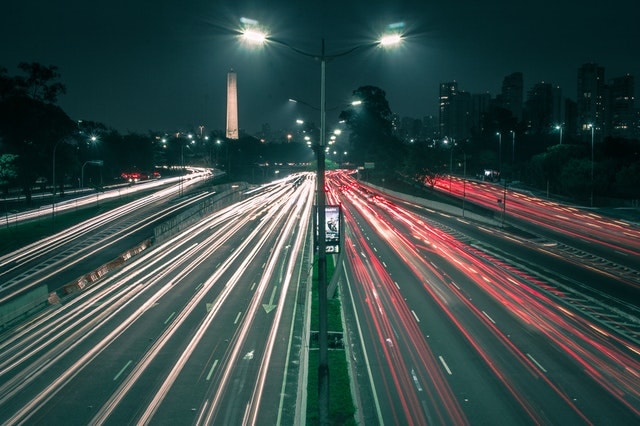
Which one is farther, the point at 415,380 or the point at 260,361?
the point at 260,361

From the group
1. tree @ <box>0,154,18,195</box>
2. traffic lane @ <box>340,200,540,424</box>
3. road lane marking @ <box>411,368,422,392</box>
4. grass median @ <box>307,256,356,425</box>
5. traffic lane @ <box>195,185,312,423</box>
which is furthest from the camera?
tree @ <box>0,154,18,195</box>

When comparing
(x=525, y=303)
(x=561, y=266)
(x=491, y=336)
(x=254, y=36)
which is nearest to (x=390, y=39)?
(x=254, y=36)

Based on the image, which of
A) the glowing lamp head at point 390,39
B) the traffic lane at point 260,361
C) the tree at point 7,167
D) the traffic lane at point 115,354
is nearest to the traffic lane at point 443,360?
the traffic lane at point 260,361

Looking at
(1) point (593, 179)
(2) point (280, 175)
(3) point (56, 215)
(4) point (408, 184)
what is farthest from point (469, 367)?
(2) point (280, 175)

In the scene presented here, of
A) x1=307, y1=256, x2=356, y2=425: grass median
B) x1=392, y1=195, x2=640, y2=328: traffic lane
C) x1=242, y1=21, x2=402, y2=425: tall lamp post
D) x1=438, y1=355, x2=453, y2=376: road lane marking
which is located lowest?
x1=438, y1=355, x2=453, y2=376: road lane marking

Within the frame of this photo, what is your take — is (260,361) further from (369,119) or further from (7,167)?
(369,119)

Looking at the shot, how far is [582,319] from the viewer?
25.2m

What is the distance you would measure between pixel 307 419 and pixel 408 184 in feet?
311

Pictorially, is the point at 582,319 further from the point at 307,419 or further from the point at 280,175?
the point at 280,175

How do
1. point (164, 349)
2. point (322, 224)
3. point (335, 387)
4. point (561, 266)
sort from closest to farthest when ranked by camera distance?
1. point (322, 224)
2. point (335, 387)
3. point (164, 349)
4. point (561, 266)

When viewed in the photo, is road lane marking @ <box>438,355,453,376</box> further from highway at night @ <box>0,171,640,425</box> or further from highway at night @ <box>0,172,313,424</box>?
highway at night @ <box>0,172,313,424</box>

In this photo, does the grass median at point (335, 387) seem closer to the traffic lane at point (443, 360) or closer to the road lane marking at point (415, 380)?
the traffic lane at point (443, 360)

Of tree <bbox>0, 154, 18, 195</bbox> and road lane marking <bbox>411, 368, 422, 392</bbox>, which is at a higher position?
tree <bbox>0, 154, 18, 195</bbox>

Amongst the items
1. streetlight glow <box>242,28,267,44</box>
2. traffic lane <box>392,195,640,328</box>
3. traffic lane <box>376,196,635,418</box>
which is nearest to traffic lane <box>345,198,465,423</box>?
traffic lane <box>376,196,635,418</box>
